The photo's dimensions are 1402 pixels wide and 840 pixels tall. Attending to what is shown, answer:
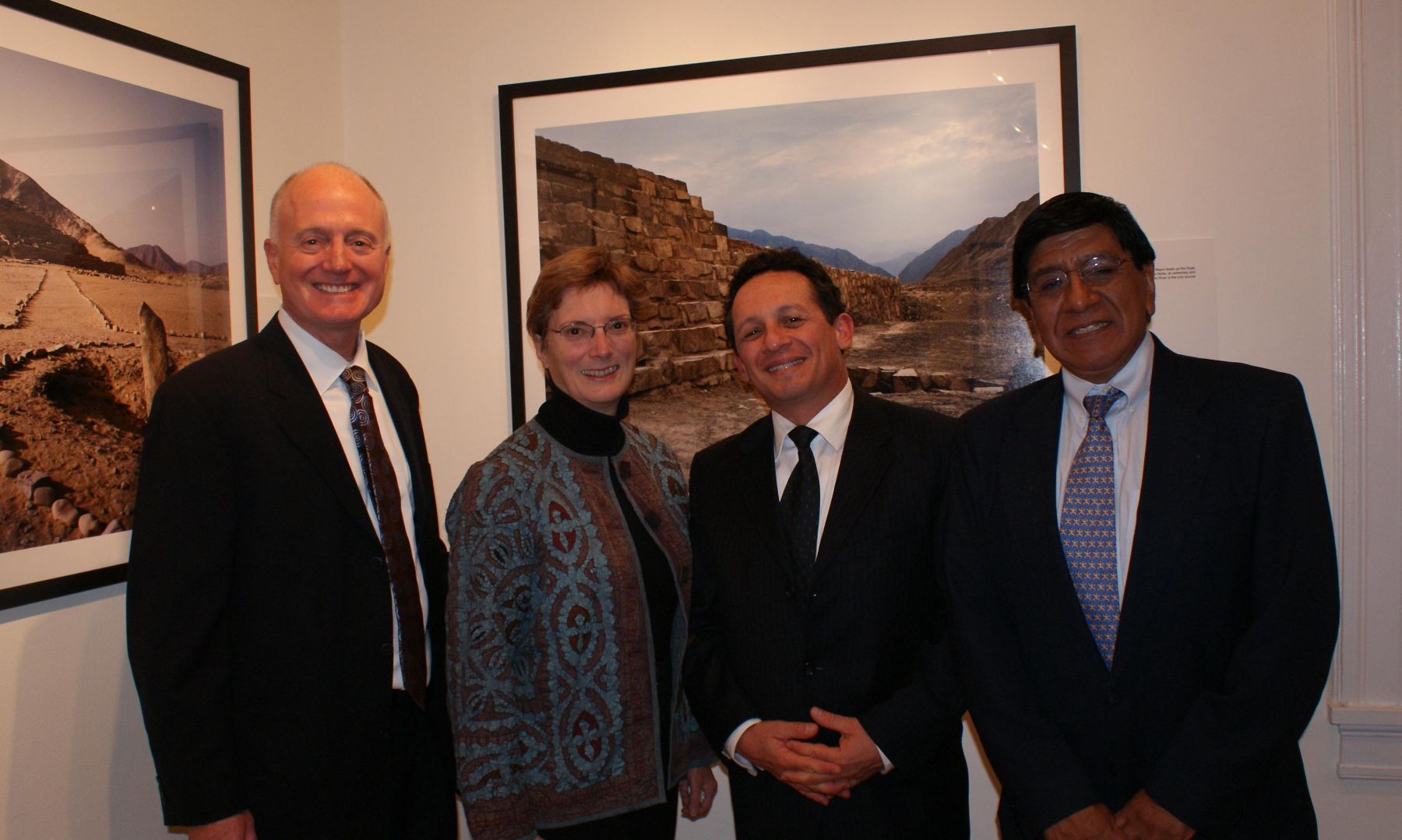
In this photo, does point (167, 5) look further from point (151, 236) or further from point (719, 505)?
point (719, 505)

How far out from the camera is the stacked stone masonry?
2727 mm

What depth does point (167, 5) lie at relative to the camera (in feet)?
7.42

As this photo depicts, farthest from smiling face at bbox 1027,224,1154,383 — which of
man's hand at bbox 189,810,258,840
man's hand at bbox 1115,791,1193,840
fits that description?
man's hand at bbox 189,810,258,840

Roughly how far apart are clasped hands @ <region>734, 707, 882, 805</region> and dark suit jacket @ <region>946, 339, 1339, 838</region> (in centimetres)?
24

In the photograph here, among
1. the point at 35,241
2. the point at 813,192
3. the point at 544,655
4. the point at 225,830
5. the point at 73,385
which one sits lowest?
the point at 225,830

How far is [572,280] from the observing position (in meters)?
1.87

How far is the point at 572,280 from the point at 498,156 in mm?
1201

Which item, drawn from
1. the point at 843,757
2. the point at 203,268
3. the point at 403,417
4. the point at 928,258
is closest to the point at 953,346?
the point at 928,258

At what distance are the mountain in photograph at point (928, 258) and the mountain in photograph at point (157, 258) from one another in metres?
2.00

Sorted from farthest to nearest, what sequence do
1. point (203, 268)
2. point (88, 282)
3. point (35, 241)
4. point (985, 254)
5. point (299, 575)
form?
point (985, 254), point (203, 268), point (88, 282), point (35, 241), point (299, 575)

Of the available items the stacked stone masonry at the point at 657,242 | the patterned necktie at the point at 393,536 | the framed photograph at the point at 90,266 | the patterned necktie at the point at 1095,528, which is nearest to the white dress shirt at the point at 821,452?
the patterned necktie at the point at 1095,528

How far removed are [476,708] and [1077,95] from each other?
2278mm

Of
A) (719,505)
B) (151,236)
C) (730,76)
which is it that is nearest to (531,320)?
(719,505)

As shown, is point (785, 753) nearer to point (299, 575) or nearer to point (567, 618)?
point (567, 618)
